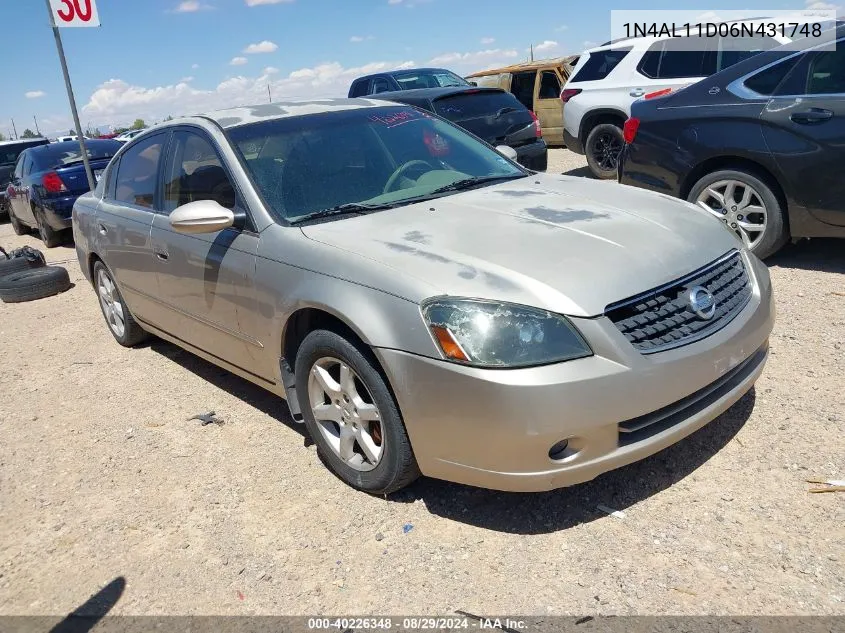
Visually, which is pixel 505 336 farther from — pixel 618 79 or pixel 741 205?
pixel 618 79

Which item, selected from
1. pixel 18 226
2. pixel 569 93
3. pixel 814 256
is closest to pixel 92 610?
pixel 814 256

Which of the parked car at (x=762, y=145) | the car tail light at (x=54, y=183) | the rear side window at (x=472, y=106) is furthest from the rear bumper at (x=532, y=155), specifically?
the car tail light at (x=54, y=183)

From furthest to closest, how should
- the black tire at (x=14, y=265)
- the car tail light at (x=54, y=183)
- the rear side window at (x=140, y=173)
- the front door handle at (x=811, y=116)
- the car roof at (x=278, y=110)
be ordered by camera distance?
the car tail light at (x=54, y=183) → the black tire at (x=14, y=265) → the front door handle at (x=811, y=116) → the rear side window at (x=140, y=173) → the car roof at (x=278, y=110)

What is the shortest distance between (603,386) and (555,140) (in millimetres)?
12625

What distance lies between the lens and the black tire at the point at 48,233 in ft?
33.8

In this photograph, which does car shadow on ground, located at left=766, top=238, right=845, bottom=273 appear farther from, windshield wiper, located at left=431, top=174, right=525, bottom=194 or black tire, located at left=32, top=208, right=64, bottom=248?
black tire, located at left=32, top=208, right=64, bottom=248

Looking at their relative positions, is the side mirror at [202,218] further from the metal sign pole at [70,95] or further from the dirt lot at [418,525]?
the metal sign pole at [70,95]

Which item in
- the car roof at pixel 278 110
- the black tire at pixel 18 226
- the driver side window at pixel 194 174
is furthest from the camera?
the black tire at pixel 18 226

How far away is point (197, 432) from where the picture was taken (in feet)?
12.8

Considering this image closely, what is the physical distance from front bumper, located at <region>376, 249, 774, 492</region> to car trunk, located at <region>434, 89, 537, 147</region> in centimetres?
621

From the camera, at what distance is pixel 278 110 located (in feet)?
13.0

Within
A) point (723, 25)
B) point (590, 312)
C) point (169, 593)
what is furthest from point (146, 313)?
point (723, 25)

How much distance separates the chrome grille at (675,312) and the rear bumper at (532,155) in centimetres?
581

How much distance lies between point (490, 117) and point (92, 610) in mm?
7201
